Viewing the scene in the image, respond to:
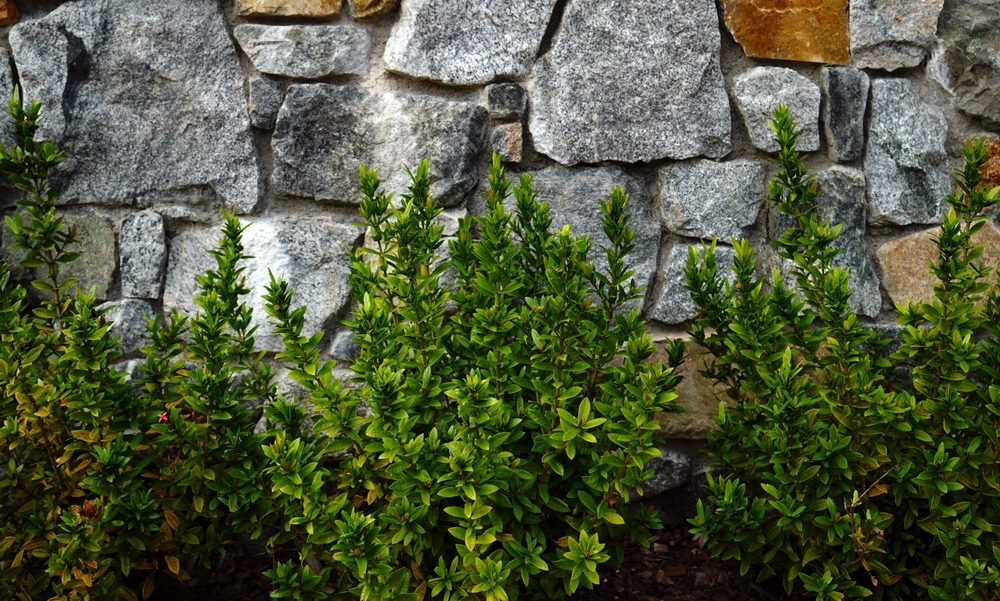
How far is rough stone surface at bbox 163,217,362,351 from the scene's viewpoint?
2.22m

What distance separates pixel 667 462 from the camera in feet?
7.74

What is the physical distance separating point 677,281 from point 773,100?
0.52 metres

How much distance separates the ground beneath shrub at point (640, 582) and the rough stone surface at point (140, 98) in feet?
3.02

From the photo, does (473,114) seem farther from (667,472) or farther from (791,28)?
(667,472)

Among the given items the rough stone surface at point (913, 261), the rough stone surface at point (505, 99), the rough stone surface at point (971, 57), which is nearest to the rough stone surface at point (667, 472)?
the rough stone surface at point (913, 261)

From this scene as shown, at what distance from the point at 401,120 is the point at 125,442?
3.27 feet

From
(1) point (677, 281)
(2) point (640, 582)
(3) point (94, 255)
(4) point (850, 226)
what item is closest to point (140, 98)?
(3) point (94, 255)

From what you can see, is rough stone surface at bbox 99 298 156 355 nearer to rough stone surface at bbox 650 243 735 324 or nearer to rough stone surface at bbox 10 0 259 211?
rough stone surface at bbox 10 0 259 211

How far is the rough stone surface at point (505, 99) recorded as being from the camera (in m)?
2.20

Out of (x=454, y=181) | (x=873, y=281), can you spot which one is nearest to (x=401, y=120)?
(x=454, y=181)

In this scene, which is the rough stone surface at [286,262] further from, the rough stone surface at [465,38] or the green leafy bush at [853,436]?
the green leafy bush at [853,436]

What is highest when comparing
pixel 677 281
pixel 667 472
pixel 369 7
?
pixel 369 7

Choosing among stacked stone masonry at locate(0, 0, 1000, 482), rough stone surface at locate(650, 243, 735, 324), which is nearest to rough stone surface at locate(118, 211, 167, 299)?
stacked stone masonry at locate(0, 0, 1000, 482)

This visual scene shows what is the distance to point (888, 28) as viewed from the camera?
7.41 feet
